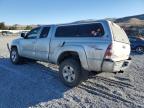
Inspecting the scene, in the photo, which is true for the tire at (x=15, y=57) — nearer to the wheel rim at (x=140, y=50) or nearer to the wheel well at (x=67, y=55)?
the wheel well at (x=67, y=55)

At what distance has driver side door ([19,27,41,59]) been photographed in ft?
29.9

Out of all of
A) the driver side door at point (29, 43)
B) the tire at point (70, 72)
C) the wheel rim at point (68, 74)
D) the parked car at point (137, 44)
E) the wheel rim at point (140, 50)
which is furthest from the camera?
the parked car at point (137, 44)

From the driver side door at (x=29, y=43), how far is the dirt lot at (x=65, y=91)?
850mm

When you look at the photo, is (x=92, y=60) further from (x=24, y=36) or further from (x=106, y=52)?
(x=24, y=36)

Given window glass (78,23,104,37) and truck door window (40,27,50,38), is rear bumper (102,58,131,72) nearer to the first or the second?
window glass (78,23,104,37)

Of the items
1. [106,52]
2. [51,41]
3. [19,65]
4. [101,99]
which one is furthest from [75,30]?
[19,65]

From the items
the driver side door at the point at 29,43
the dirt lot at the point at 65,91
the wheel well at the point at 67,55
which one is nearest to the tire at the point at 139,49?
the dirt lot at the point at 65,91

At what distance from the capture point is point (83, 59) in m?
6.62

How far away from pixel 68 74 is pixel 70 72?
0.35 feet

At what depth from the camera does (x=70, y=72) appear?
702cm

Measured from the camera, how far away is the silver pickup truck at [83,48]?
627 centimetres

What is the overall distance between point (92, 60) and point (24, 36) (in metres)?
4.49

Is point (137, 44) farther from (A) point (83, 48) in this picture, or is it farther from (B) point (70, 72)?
(A) point (83, 48)

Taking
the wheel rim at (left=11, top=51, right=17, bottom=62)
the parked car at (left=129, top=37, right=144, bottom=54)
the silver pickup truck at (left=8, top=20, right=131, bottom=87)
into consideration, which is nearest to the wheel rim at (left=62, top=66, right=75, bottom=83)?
the silver pickup truck at (left=8, top=20, right=131, bottom=87)
